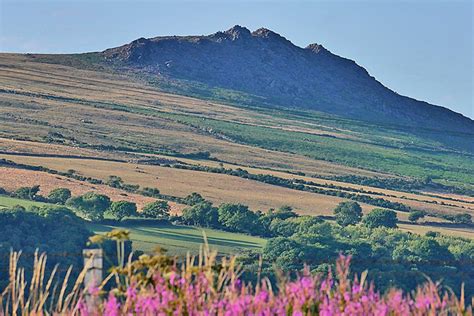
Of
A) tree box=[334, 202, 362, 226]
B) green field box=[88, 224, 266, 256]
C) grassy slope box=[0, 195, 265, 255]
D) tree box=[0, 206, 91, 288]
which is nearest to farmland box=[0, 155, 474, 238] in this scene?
tree box=[334, 202, 362, 226]

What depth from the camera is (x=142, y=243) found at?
64750 mm

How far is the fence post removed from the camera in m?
9.23

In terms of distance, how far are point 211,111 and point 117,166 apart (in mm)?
77337

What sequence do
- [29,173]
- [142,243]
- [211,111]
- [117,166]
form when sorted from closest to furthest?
[142,243] → [29,173] → [117,166] → [211,111]

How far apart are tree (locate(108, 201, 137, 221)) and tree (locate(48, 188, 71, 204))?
3.58 m

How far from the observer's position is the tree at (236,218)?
8344 cm

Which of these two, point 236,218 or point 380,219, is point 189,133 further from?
point 236,218

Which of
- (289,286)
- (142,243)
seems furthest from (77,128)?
(289,286)

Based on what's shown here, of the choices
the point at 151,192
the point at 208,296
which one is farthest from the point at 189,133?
the point at 208,296

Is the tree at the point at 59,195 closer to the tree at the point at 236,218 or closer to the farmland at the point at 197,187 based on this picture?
the farmland at the point at 197,187

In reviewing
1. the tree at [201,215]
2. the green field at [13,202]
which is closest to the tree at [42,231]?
the green field at [13,202]

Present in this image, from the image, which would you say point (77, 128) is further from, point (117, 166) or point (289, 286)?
point (289, 286)

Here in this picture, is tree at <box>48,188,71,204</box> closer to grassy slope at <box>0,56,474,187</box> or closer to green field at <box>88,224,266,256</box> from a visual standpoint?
green field at <box>88,224,266,256</box>

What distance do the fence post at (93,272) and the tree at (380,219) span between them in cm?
8245
